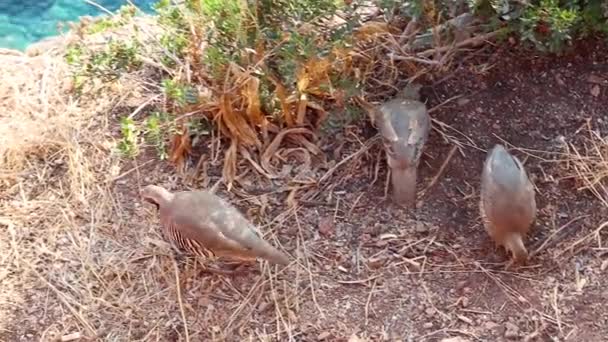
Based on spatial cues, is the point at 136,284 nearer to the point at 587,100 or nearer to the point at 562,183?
the point at 562,183

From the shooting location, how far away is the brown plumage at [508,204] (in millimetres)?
2391

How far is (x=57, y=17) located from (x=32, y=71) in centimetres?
80

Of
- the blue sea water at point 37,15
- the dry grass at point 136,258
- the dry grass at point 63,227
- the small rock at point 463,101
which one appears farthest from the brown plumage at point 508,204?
the blue sea water at point 37,15

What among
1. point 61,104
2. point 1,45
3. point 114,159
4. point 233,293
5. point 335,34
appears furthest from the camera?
point 1,45

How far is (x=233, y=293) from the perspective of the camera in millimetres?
2504

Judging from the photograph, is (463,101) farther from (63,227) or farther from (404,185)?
(63,227)

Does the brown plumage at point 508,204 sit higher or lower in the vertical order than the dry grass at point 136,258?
higher

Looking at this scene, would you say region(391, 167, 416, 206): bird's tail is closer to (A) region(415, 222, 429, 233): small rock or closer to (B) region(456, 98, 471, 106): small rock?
(A) region(415, 222, 429, 233): small rock

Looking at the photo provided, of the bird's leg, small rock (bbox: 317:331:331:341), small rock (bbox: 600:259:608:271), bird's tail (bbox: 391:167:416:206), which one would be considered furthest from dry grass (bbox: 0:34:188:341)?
small rock (bbox: 600:259:608:271)

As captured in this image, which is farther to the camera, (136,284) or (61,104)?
(61,104)

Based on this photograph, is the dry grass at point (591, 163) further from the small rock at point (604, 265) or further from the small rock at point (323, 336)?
the small rock at point (323, 336)

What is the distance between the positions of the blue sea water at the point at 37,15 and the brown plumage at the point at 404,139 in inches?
64.8

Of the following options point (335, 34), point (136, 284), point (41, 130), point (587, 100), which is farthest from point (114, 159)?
point (587, 100)

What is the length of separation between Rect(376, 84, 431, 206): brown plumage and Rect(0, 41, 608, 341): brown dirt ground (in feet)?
0.24
